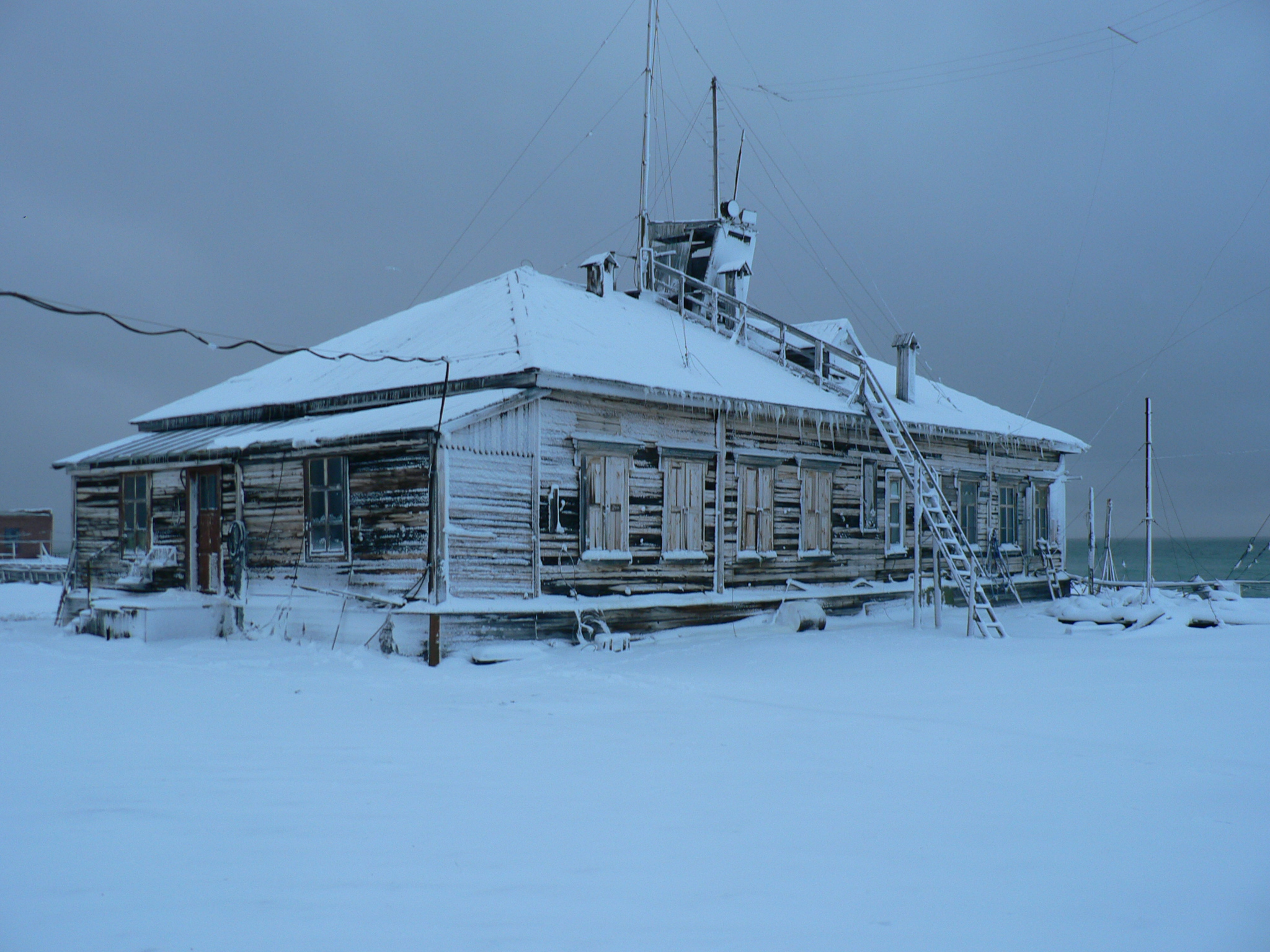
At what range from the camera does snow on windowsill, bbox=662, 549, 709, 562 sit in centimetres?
1531

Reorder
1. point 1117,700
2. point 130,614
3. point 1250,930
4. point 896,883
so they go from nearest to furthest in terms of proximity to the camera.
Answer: point 1250,930 → point 896,883 → point 1117,700 → point 130,614

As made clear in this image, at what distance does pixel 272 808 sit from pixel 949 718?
6.04 meters

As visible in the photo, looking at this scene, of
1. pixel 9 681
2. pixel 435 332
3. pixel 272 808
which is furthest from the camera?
pixel 435 332

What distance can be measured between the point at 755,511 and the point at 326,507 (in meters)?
7.22

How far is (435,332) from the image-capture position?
16.7 metres

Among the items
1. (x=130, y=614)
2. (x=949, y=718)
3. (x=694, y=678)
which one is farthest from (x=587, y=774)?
(x=130, y=614)

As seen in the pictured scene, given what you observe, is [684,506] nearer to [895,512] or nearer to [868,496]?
[868,496]

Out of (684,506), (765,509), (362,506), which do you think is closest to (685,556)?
(684,506)

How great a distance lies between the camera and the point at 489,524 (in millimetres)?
12945

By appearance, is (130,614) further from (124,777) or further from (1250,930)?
(1250,930)

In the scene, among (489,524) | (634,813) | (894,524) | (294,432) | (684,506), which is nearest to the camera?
(634,813)

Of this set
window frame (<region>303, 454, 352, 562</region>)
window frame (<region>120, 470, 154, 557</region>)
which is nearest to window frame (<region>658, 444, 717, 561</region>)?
window frame (<region>303, 454, 352, 562</region>)

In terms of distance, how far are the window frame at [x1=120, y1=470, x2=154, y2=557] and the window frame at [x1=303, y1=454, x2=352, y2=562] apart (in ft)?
15.7

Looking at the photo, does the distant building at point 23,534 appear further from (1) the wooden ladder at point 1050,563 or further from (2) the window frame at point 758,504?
(1) the wooden ladder at point 1050,563
